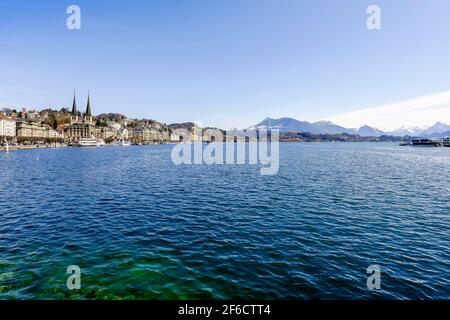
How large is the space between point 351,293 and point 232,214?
62.4ft

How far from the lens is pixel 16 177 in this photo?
211 ft

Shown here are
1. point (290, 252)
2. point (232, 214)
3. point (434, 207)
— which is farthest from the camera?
point (434, 207)

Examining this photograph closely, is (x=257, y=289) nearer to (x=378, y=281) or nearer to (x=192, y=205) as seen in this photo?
(x=378, y=281)

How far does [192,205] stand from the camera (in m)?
38.9

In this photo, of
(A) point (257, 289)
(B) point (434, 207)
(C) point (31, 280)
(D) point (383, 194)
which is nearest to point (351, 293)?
(A) point (257, 289)

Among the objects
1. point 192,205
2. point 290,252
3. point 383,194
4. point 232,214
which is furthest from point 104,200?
point 383,194

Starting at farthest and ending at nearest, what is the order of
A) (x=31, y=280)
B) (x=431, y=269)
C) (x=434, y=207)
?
(x=434, y=207), (x=431, y=269), (x=31, y=280)

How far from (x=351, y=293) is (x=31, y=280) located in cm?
2163

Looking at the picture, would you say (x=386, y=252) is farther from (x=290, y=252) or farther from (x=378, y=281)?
(x=290, y=252)

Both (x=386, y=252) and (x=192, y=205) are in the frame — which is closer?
(x=386, y=252)
